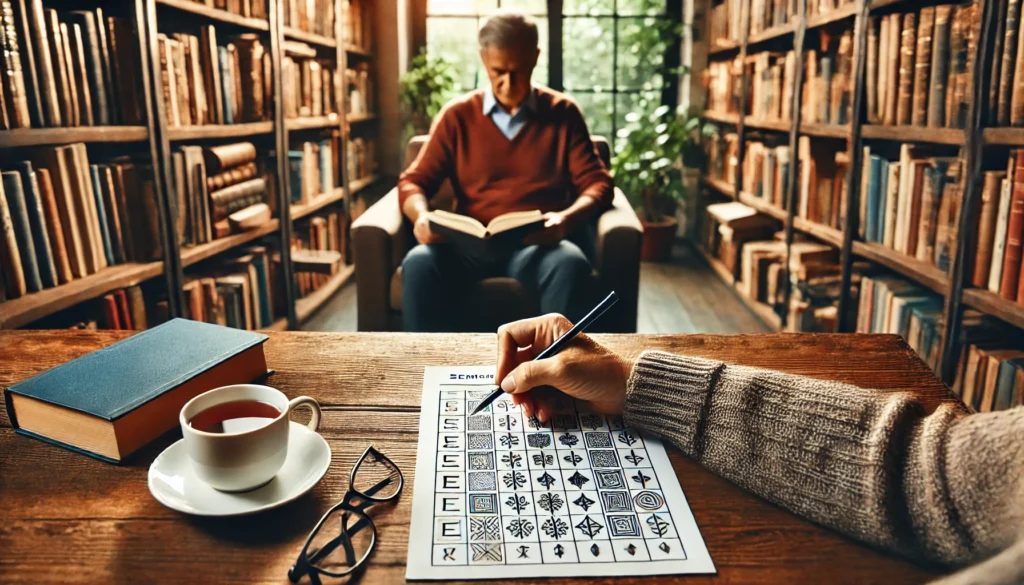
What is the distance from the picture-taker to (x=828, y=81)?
2432 millimetres

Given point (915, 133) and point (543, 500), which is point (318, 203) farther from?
point (543, 500)

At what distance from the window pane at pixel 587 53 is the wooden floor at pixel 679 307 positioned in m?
1.21

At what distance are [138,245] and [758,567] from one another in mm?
1844

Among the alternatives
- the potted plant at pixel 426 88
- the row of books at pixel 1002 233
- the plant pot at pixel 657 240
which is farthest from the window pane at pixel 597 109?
the row of books at pixel 1002 233

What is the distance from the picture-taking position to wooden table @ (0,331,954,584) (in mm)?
511

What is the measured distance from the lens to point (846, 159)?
240cm

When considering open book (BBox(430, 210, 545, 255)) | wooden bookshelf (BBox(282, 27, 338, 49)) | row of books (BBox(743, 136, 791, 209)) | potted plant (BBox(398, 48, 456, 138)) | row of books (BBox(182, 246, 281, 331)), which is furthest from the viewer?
potted plant (BBox(398, 48, 456, 138))

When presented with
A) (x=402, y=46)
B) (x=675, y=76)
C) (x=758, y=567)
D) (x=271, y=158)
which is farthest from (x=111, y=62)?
(x=675, y=76)

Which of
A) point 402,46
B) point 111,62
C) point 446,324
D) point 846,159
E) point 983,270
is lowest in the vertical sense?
point 446,324

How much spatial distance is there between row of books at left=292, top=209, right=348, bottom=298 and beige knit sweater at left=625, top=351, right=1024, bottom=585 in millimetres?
2356

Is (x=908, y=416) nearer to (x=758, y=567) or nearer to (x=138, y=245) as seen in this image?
(x=758, y=567)

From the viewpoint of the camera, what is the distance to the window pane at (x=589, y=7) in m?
4.15

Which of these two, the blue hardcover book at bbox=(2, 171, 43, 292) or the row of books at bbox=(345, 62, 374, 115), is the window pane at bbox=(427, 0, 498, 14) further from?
the blue hardcover book at bbox=(2, 171, 43, 292)

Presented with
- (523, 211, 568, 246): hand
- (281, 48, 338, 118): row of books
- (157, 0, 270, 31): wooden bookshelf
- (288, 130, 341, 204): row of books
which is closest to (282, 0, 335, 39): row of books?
(281, 48, 338, 118): row of books
